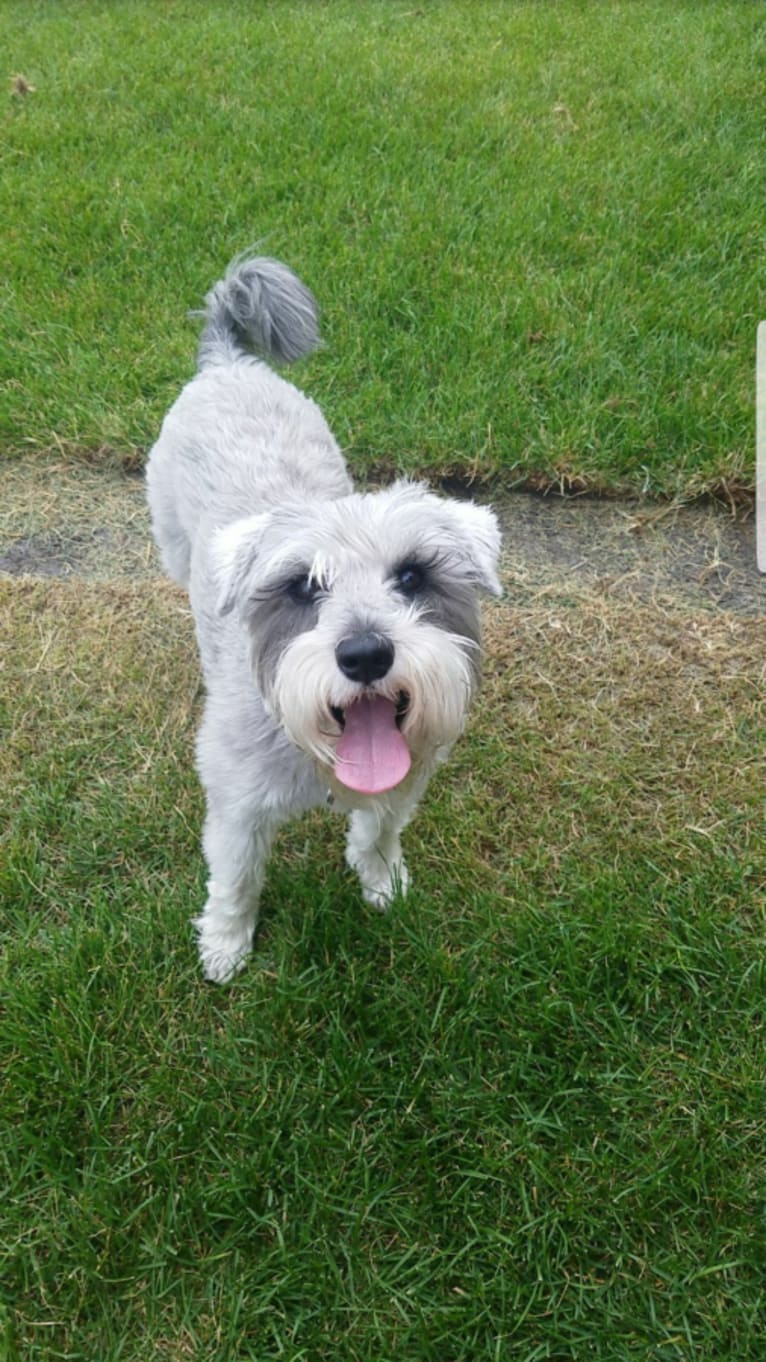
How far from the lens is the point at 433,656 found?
6.59ft

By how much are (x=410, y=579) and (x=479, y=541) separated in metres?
0.22

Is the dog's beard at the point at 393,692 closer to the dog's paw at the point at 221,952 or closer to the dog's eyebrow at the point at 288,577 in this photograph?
the dog's eyebrow at the point at 288,577

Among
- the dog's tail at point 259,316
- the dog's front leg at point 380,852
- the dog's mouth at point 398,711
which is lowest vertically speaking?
the dog's front leg at point 380,852

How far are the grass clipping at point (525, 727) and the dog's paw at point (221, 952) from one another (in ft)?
1.41

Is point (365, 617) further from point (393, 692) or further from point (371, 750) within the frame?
point (371, 750)

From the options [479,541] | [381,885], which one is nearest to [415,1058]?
[381,885]

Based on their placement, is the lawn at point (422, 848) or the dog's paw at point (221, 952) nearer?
the lawn at point (422, 848)

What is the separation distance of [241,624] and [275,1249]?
1.57m

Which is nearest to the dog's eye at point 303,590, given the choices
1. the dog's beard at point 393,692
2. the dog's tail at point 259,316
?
the dog's beard at point 393,692

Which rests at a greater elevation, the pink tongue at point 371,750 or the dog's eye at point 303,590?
the dog's eye at point 303,590

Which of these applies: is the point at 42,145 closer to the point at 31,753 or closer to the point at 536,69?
the point at 536,69

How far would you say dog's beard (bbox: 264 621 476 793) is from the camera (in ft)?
6.47

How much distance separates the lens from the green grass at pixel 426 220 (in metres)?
4.64

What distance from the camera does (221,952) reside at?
9.39 feet
